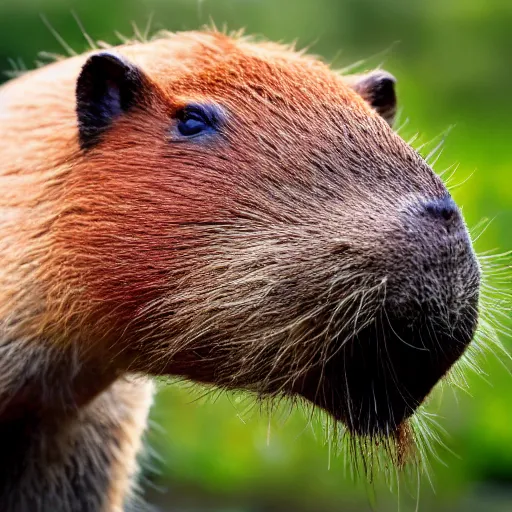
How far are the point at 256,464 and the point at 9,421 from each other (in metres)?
4.43

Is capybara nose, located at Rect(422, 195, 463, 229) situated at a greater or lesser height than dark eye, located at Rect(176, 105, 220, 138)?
lesser

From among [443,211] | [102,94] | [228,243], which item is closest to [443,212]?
[443,211]

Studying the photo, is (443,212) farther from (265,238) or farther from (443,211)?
(265,238)

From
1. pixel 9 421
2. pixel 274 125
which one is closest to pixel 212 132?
pixel 274 125

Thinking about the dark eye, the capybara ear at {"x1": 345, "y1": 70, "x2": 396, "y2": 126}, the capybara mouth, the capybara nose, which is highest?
the capybara ear at {"x1": 345, "y1": 70, "x2": 396, "y2": 126}

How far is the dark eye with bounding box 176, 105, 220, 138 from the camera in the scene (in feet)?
9.61

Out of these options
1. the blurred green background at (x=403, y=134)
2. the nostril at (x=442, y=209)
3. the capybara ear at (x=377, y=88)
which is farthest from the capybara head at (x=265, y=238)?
the blurred green background at (x=403, y=134)

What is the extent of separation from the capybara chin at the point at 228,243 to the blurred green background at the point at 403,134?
2.58m

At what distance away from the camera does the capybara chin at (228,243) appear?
2672mm

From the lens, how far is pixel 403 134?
6.25 m

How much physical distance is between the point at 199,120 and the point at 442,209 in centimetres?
79

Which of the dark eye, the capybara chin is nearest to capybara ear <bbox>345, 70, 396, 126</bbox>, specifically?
the capybara chin

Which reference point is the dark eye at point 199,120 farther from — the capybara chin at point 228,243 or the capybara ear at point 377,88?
the capybara ear at point 377,88

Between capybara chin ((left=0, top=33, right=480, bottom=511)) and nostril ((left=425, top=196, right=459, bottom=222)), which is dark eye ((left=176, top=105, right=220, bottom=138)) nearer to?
capybara chin ((left=0, top=33, right=480, bottom=511))
